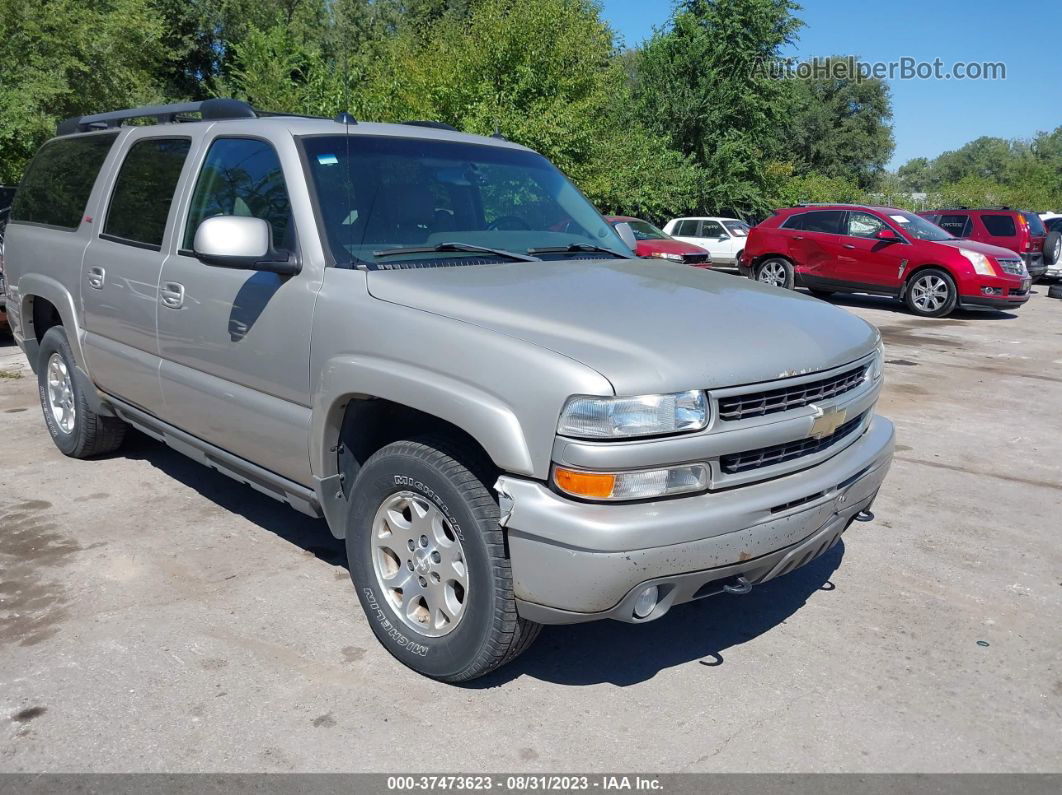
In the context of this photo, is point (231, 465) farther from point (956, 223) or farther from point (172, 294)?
point (956, 223)

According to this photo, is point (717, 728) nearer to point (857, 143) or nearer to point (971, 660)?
point (971, 660)

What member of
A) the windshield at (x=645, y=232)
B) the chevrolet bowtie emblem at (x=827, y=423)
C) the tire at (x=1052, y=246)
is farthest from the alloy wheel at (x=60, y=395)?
the tire at (x=1052, y=246)

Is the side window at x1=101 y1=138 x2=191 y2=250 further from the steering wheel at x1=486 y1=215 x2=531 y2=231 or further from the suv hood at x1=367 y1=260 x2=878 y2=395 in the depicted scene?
the suv hood at x1=367 y1=260 x2=878 y2=395

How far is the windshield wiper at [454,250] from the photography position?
11.8ft

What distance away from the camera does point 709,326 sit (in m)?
3.13

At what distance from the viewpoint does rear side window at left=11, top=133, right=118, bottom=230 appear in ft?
17.2

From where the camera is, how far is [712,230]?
930 inches

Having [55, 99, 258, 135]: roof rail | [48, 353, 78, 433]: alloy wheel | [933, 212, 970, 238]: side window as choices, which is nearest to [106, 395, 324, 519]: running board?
[48, 353, 78, 433]: alloy wheel

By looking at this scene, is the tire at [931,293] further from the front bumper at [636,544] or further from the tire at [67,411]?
the front bumper at [636,544]

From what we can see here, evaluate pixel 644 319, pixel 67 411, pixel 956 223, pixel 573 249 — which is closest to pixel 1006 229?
pixel 956 223

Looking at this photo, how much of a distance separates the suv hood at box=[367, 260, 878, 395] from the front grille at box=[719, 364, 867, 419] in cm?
6

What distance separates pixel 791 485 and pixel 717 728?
84cm

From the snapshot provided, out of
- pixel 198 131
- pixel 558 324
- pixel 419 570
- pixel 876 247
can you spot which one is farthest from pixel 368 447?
pixel 876 247

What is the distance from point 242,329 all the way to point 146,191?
1.36 meters
